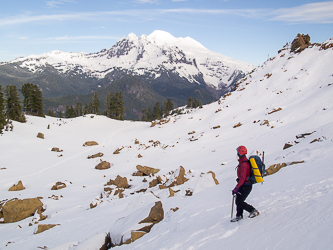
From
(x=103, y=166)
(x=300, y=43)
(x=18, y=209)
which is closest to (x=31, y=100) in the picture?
(x=103, y=166)

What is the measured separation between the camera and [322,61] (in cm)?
3534

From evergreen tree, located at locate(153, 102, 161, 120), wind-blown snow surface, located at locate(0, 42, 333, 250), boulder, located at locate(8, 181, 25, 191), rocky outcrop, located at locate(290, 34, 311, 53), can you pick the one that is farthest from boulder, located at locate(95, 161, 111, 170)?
evergreen tree, located at locate(153, 102, 161, 120)

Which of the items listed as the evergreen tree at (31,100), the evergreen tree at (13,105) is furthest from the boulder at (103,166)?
the evergreen tree at (31,100)

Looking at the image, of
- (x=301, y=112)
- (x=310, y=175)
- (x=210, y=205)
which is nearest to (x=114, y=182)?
(x=210, y=205)

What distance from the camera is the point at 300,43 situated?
1757 inches

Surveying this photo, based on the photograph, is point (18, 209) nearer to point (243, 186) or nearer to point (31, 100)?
point (243, 186)

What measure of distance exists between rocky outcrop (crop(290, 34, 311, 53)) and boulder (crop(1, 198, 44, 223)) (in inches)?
1951

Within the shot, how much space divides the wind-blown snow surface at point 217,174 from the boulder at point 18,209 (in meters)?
0.85

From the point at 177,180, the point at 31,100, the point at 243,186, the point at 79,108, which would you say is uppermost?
the point at 79,108

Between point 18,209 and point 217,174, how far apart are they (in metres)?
12.7

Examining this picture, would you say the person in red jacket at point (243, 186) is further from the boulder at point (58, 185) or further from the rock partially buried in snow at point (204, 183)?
the boulder at point (58, 185)

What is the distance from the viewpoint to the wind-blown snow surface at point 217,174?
5.68 meters

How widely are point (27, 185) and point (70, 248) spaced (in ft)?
43.8

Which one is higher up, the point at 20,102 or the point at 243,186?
the point at 20,102
